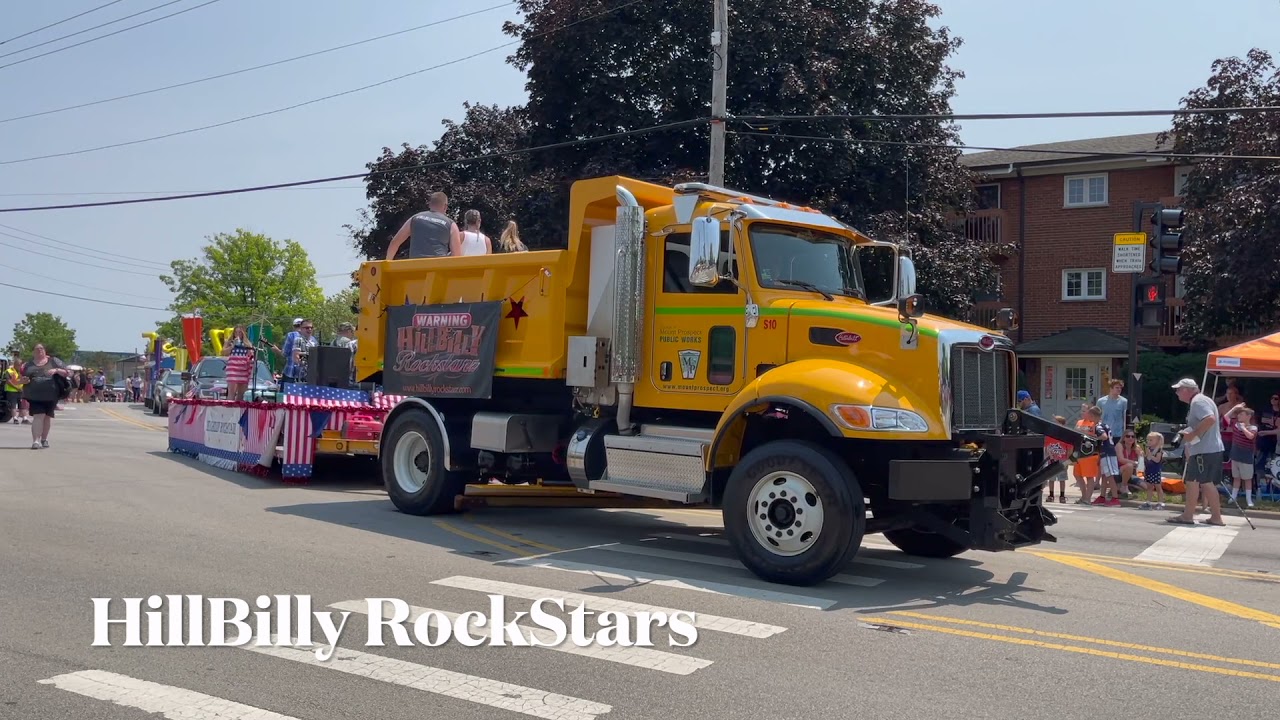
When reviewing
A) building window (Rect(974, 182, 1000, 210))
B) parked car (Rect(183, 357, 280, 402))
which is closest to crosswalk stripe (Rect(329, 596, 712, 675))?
parked car (Rect(183, 357, 280, 402))

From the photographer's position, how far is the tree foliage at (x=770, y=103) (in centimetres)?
2325

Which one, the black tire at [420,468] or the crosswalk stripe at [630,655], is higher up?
the black tire at [420,468]

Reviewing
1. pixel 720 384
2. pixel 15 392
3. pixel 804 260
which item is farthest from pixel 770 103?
pixel 15 392

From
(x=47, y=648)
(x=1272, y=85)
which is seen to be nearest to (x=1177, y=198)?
(x=1272, y=85)

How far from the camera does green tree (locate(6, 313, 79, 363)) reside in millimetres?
126438

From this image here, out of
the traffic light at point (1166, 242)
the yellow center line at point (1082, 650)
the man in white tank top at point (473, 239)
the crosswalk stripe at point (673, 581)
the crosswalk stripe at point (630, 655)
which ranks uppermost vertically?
the traffic light at point (1166, 242)

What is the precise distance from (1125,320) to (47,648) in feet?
101

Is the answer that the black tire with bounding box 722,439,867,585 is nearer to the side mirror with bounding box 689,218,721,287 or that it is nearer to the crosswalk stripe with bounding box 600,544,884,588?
the crosswalk stripe with bounding box 600,544,884,588

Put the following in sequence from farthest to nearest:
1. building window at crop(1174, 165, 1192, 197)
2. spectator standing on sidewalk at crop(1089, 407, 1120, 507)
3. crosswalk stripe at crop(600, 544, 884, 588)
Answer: building window at crop(1174, 165, 1192, 197) → spectator standing on sidewalk at crop(1089, 407, 1120, 507) → crosswalk stripe at crop(600, 544, 884, 588)

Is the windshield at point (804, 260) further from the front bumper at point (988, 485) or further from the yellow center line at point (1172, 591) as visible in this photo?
the yellow center line at point (1172, 591)

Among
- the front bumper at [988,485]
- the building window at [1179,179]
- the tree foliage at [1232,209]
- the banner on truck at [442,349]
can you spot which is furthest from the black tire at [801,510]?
the building window at [1179,179]

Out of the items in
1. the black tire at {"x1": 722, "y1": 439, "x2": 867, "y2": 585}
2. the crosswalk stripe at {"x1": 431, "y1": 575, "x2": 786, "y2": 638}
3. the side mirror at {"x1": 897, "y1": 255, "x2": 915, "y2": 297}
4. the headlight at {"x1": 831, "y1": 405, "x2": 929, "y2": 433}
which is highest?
the side mirror at {"x1": 897, "y1": 255, "x2": 915, "y2": 297}

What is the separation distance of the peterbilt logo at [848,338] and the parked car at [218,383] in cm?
942

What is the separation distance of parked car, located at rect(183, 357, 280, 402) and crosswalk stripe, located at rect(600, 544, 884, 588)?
759cm
